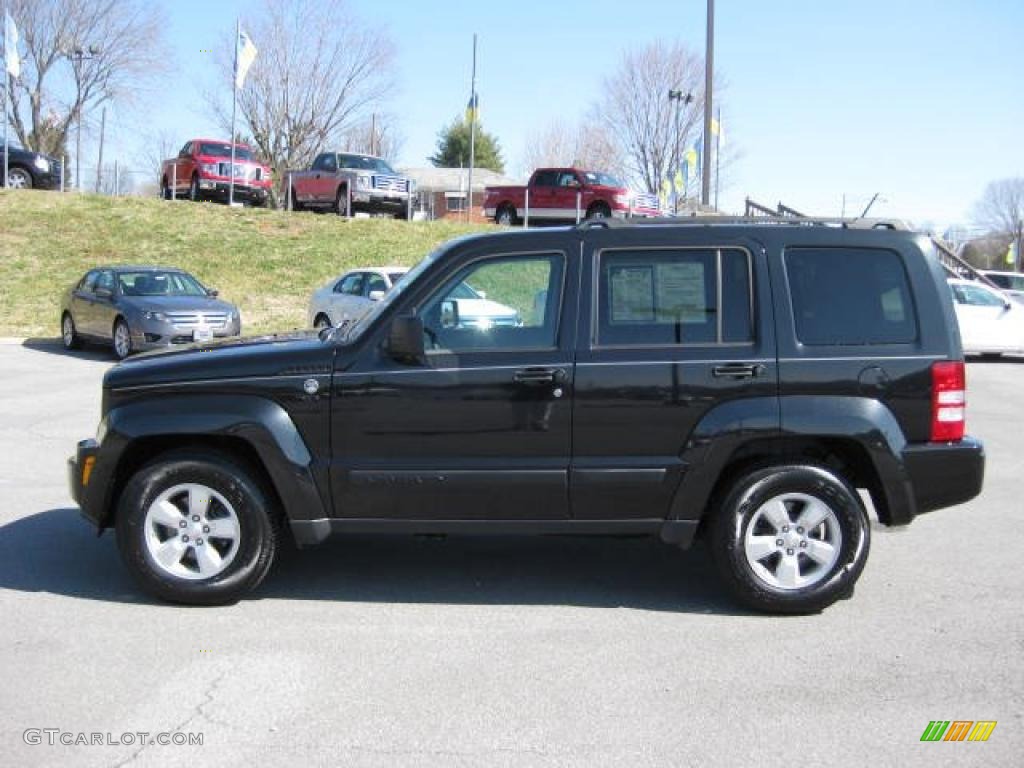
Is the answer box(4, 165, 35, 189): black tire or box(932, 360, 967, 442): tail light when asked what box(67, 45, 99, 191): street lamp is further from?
box(932, 360, 967, 442): tail light

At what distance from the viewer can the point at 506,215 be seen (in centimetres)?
3134

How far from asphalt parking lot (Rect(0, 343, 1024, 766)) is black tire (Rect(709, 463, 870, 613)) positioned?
0.15m

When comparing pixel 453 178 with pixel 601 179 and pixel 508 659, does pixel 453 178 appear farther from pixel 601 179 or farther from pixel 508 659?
pixel 508 659

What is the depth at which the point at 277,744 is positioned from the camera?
3822 millimetres

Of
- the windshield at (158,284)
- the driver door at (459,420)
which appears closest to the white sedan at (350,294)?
the windshield at (158,284)

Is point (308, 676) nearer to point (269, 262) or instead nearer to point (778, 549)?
point (778, 549)

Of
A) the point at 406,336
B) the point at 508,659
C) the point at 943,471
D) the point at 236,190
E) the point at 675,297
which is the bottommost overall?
the point at 508,659

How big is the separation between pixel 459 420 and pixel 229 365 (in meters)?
1.18

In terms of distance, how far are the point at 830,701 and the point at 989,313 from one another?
665 inches

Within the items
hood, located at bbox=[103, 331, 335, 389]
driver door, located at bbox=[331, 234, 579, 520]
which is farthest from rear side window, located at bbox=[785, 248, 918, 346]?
hood, located at bbox=[103, 331, 335, 389]

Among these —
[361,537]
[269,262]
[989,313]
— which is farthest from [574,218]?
[361,537]

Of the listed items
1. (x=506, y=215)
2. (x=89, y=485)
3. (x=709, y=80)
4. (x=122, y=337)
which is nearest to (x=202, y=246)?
(x=506, y=215)

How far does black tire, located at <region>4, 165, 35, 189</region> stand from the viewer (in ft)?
97.9

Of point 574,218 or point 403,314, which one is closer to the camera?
point 403,314
